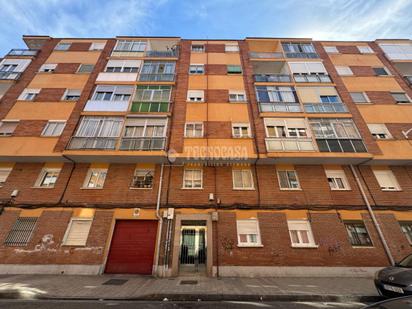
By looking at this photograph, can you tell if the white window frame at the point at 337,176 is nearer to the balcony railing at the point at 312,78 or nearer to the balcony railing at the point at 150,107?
the balcony railing at the point at 312,78

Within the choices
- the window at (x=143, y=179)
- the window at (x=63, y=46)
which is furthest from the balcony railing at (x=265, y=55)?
the window at (x=63, y=46)

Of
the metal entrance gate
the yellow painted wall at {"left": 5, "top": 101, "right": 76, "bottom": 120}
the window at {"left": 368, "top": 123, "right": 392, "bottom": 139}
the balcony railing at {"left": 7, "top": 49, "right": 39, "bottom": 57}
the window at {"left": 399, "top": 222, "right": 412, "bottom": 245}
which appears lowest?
the metal entrance gate

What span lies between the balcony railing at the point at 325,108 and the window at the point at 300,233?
287 inches

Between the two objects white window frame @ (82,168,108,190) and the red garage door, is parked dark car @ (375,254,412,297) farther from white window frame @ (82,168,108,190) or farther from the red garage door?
white window frame @ (82,168,108,190)

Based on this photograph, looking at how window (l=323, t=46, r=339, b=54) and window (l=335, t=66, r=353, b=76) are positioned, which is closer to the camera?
window (l=335, t=66, r=353, b=76)

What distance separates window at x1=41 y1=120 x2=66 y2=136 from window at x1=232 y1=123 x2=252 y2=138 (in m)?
10.9

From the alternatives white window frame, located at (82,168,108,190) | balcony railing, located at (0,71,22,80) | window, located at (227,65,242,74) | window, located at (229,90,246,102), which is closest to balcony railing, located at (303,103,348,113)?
window, located at (229,90,246,102)

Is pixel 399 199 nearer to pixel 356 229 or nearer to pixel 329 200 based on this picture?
pixel 356 229

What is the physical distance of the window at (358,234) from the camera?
9.06 m

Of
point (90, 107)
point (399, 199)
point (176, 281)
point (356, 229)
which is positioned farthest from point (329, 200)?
point (90, 107)

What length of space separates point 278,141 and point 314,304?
754cm

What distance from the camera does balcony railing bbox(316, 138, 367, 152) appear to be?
10.3m

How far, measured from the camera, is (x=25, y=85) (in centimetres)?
1291

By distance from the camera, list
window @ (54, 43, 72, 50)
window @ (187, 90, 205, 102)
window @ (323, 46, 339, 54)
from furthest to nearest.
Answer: window @ (323, 46, 339, 54) < window @ (54, 43, 72, 50) < window @ (187, 90, 205, 102)
